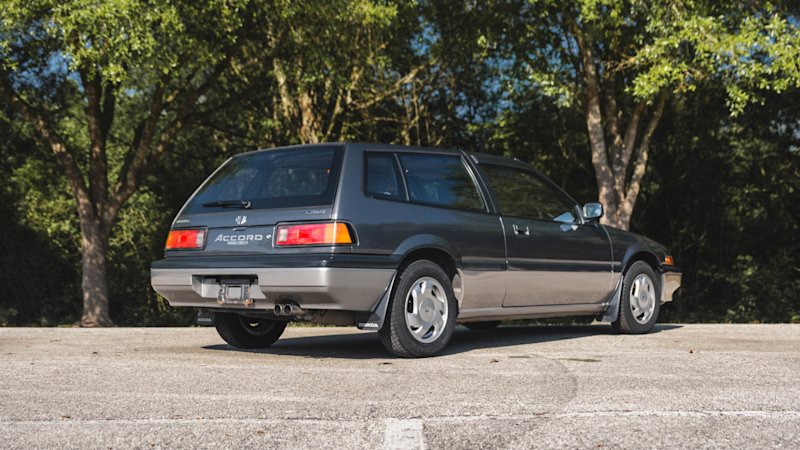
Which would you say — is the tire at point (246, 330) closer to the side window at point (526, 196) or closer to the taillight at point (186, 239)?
the taillight at point (186, 239)

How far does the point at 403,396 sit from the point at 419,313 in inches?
79.9

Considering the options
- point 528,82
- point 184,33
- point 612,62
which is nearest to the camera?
point 184,33

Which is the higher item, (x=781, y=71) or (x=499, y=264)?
(x=781, y=71)

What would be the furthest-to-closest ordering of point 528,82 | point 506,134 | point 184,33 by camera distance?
point 506,134 < point 528,82 < point 184,33

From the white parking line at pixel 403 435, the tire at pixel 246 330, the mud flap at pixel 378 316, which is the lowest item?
the white parking line at pixel 403 435

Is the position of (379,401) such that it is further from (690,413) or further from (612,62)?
(612,62)

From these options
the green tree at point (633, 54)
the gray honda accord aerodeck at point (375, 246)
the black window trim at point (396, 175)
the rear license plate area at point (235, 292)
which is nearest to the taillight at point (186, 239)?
the gray honda accord aerodeck at point (375, 246)

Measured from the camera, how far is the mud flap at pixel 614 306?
31.7 ft

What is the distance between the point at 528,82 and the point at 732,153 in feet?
23.0

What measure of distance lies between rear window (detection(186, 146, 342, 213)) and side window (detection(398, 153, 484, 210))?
0.67m

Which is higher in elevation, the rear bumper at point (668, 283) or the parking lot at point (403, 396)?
the rear bumper at point (668, 283)

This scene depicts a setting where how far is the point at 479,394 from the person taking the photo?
18.5ft

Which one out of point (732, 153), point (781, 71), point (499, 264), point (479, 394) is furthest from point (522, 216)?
point (732, 153)

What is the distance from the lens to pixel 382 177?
297 inches
